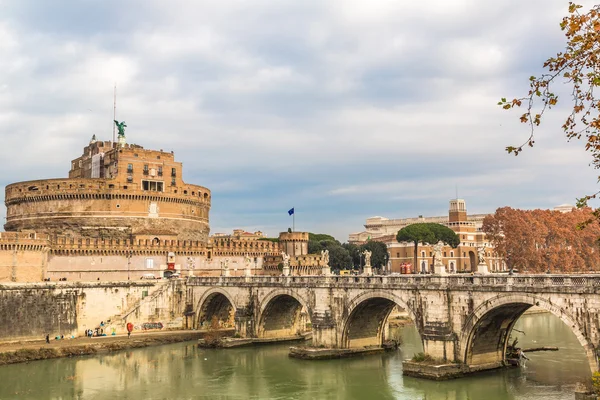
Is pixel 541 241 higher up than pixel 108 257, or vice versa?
pixel 541 241

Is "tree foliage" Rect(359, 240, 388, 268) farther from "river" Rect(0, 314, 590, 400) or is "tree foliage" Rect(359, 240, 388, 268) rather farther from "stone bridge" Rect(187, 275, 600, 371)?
"river" Rect(0, 314, 590, 400)

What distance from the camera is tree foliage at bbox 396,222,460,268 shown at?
96.2m

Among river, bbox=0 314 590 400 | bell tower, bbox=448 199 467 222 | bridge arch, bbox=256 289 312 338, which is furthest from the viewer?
bell tower, bbox=448 199 467 222

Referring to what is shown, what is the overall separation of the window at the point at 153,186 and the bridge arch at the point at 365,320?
3858cm

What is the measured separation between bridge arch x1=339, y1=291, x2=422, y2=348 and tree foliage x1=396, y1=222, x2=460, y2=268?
56.2 metres

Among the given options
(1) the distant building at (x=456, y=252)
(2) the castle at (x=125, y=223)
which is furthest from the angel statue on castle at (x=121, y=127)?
(1) the distant building at (x=456, y=252)

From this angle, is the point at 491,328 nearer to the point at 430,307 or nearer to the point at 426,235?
the point at 430,307

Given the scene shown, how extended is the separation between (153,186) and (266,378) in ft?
136

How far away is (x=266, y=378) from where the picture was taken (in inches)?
1407

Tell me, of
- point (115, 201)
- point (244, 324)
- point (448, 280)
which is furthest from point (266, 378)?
point (115, 201)

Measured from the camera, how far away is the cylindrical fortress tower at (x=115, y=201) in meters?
68.2

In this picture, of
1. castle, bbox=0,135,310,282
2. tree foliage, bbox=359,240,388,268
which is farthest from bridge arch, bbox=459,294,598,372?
tree foliage, bbox=359,240,388,268

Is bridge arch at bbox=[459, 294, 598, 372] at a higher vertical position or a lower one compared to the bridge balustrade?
lower

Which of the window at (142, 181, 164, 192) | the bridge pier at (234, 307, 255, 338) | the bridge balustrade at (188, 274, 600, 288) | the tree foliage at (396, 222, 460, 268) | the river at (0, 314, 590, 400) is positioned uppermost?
the window at (142, 181, 164, 192)
